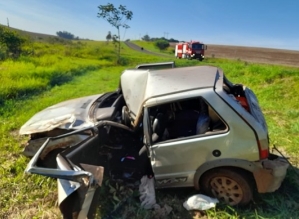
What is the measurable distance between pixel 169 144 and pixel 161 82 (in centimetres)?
76

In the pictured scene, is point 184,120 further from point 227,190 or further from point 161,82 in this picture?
point 227,190

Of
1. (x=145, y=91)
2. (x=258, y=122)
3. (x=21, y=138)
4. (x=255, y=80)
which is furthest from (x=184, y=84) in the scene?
(x=255, y=80)

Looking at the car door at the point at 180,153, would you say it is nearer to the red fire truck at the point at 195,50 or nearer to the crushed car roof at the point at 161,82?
the crushed car roof at the point at 161,82

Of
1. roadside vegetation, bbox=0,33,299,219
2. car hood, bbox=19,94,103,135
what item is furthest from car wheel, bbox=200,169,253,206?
car hood, bbox=19,94,103,135

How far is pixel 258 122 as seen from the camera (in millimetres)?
2670

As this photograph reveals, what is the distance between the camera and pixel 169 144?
281 centimetres

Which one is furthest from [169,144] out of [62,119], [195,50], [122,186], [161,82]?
[195,50]

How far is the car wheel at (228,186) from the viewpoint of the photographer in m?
2.77

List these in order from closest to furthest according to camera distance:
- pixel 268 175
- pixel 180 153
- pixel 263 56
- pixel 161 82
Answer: pixel 268 175 → pixel 180 153 → pixel 161 82 → pixel 263 56

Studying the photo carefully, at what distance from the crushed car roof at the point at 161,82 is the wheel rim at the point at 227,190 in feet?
3.65

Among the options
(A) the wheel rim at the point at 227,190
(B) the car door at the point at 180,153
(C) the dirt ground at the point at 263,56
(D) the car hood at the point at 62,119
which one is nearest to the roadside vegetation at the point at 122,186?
(A) the wheel rim at the point at 227,190

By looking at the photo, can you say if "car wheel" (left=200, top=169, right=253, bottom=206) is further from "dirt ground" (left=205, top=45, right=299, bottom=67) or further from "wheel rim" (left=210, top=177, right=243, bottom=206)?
"dirt ground" (left=205, top=45, right=299, bottom=67)

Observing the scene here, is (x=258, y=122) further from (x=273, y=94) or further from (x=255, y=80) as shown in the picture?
(x=255, y=80)

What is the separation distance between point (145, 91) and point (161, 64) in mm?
1833
